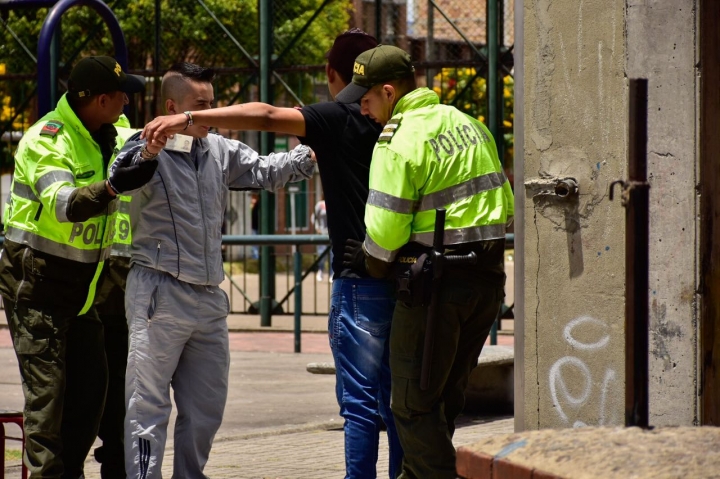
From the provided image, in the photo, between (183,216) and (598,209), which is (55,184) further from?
(598,209)

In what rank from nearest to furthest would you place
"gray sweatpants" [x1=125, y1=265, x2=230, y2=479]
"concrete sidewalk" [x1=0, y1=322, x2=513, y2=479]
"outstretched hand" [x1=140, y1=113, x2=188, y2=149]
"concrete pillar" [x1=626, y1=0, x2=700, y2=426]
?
"outstretched hand" [x1=140, y1=113, x2=188, y2=149], "concrete pillar" [x1=626, y1=0, x2=700, y2=426], "gray sweatpants" [x1=125, y1=265, x2=230, y2=479], "concrete sidewalk" [x1=0, y1=322, x2=513, y2=479]

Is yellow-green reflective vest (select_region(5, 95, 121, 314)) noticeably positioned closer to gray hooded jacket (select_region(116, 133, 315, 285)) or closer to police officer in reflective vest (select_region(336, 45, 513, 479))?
gray hooded jacket (select_region(116, 133, 315, 285))

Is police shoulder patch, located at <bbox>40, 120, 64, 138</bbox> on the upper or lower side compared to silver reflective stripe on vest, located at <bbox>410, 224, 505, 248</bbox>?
upper

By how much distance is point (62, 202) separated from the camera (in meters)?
5.02

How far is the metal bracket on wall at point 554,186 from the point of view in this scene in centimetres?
519

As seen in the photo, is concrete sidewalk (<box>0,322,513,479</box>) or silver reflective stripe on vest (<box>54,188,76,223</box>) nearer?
silver reflective stripe on vest (<box>54,188,76,223</box>)

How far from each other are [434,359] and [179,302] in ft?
3.77

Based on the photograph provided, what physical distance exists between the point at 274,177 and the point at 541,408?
1473 mm

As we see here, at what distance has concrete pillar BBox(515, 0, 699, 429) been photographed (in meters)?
5.01

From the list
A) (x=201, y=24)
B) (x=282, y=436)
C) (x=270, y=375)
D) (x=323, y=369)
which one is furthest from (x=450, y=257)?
(x=201, y=24)

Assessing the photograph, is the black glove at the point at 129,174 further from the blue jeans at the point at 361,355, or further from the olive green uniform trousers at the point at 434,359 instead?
the olive green uniform trousers at the point at 434,359

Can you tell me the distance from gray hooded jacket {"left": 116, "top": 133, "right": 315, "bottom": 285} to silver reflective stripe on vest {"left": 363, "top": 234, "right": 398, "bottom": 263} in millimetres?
867

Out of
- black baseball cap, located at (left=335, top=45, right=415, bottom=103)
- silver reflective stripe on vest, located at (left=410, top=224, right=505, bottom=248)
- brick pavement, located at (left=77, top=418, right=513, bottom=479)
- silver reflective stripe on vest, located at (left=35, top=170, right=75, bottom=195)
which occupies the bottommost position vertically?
brick pavement, located at (left=77, top=418, right=513, bottom=479)

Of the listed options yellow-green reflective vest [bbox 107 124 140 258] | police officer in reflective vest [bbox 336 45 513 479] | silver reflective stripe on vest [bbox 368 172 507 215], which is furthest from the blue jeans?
yellow-green reflective vest [bbox 107 124 140 258]
